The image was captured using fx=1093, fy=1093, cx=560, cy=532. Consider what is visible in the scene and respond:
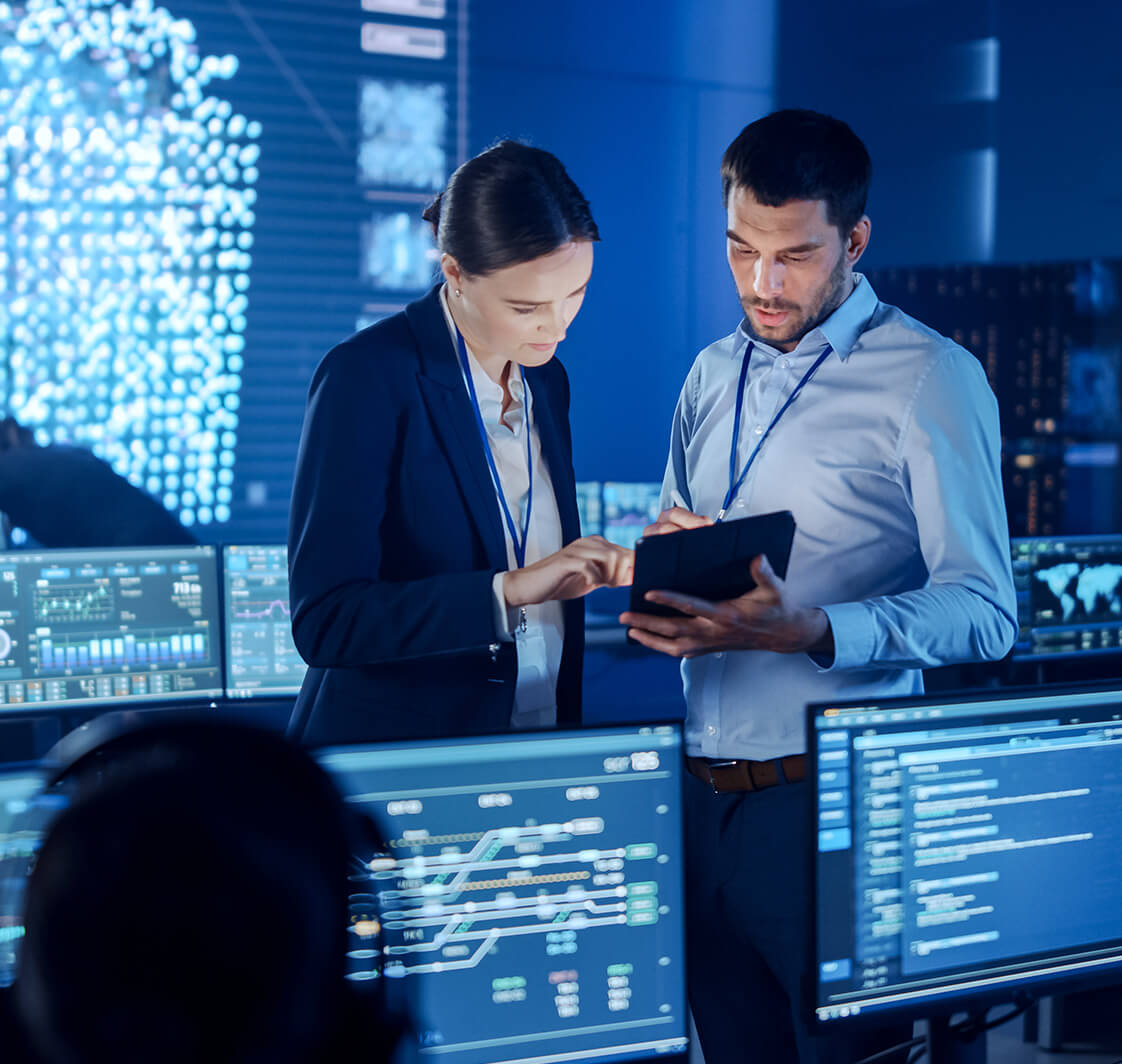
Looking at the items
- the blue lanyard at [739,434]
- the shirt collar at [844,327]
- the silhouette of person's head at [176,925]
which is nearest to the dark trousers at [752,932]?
the blue lanyard at [739,434]

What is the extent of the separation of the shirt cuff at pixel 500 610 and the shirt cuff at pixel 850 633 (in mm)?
377

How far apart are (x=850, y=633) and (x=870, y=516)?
0.64ft

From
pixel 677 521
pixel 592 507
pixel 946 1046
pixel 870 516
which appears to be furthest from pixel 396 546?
pixel 592 507

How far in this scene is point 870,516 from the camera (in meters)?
1.39

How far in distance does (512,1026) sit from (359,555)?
580 mm

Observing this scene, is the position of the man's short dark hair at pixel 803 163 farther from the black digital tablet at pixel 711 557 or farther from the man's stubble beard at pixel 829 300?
the black digital tablet at pixel 711 557

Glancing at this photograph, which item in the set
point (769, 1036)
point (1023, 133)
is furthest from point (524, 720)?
point (1023, 133)

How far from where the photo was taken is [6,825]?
0.89m

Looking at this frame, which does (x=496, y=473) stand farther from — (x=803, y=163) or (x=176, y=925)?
(x=176, y=925)

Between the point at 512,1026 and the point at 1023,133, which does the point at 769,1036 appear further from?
the point at 1023,133

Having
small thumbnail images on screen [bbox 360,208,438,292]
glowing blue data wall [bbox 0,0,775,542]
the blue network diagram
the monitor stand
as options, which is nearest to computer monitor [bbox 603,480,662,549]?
glowing blue data wall [bbox 0,0,775,542]

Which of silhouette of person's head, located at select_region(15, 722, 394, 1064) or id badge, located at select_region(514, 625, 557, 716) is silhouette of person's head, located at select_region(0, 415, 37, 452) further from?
silhouette of person's head, located at select_region(15, 722, 394, 1064)

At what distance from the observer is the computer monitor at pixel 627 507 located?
139 inches

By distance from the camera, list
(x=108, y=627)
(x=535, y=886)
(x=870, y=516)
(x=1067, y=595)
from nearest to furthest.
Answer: (x=535, y=886) → (x=870, y=516) → (x=108, y=627) → (x=1067, y=595)
